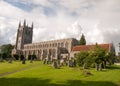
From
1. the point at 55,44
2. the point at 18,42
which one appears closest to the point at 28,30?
the point at 18,42

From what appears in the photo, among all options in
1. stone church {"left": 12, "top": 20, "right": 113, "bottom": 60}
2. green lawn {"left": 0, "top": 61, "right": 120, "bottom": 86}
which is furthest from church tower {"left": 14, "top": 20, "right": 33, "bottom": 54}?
green lawn {"left": 0, "top": 61, "right": 120, "bottom": 86}

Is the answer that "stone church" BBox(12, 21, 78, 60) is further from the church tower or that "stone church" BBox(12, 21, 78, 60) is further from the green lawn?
the green lawn

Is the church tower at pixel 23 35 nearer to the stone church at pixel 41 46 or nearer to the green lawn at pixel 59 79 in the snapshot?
the stone church at pixel 41 46

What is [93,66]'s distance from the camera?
46688 mm

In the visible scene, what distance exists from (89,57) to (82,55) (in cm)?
382

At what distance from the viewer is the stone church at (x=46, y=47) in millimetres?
89312

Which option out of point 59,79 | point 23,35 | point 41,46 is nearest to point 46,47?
point 41,46

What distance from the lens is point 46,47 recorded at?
110 metres

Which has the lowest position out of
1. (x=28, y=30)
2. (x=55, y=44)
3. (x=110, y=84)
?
(x=110, y=84)

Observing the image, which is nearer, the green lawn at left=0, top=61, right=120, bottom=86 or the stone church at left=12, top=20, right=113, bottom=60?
the green lawn at left=0, top=61, right=120, bottom=86

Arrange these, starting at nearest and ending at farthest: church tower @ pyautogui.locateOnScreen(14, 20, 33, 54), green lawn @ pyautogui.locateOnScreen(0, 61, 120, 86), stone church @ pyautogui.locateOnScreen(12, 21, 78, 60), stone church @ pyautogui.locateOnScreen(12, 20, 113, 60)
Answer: green lawn @ pyautogui.locateOnScreen(0, 61, 120, 86)
stone church @ pyautogui.locateOnScreen(12, 20, 113, 60)
stone church @ pyautogui.locateOnScreen(12, 21, 78, 60)
church tower @ pyautogui.locateOnScreen(14, 20, 33, 54)

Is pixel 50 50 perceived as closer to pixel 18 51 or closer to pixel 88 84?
pixel 18 51

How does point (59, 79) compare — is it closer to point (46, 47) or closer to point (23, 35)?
point (46, 47)

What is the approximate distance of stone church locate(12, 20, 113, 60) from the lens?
8931cm
